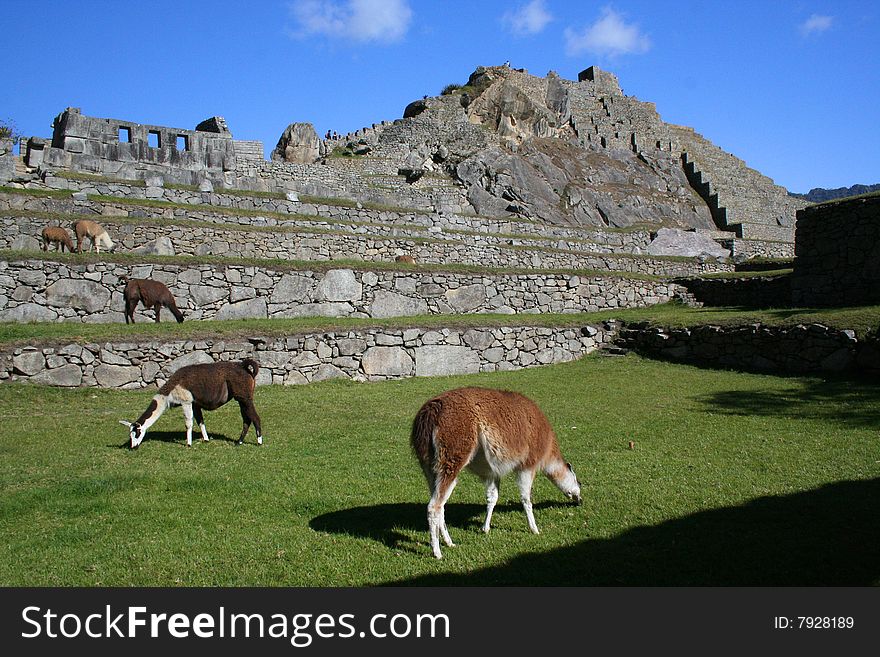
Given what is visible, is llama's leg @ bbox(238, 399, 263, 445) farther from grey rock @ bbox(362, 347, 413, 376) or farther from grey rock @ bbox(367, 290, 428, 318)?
grey rock @ bbox(367, 290, 428, 318)

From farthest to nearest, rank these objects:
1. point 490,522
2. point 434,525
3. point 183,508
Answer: point 183,508 → point 490,522 → point 434,525

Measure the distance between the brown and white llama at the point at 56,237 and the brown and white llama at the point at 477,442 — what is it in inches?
550

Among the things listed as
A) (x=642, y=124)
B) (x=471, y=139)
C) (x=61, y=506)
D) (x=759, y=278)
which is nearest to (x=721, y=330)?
(x=759, y=278)

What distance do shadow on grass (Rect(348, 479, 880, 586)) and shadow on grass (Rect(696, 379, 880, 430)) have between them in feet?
13.3

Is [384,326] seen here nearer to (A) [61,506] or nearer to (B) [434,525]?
(A) [61,506]

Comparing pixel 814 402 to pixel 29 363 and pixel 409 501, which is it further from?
pixel 29 363

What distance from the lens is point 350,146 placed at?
33250 mm

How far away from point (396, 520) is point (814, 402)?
8062mm

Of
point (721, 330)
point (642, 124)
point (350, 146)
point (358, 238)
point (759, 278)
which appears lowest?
point (721, 330)

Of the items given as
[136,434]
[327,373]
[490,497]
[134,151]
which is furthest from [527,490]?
[134,151]

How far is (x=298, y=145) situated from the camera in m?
30.6

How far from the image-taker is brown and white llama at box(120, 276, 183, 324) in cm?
1355

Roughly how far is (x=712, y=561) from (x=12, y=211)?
60.1ft

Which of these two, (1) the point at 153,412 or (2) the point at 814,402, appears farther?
(2) the point at 814,402
